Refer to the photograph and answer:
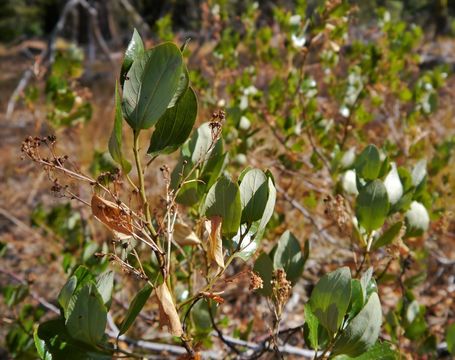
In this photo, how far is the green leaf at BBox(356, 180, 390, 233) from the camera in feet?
2.57

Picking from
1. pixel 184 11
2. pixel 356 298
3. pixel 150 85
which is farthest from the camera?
pixel 184 11

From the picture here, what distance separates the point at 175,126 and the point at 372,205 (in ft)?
1.17

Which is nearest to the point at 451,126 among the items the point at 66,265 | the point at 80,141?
the point at 80,141

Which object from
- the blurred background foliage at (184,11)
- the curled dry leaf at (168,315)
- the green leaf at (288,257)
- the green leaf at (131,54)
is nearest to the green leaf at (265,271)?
the green leaf at (288,257)

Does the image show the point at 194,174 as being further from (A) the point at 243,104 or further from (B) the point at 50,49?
(B) the point at 50,49

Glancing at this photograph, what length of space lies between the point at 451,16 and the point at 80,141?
1018 centimetres

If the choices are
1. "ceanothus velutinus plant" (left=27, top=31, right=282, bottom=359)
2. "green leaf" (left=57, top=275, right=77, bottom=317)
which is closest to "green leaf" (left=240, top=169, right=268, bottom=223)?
"ceanothus velutinus plant" (left=27, top=31, right=282, bottom=359)

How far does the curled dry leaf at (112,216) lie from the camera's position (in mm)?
546

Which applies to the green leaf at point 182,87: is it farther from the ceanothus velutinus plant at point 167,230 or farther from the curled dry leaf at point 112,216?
the curled dry leaf at point 112,216

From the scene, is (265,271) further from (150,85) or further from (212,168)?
(150,85)

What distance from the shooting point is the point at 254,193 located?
0.61m

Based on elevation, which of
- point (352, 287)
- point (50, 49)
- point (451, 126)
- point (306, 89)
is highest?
point (352, 287)

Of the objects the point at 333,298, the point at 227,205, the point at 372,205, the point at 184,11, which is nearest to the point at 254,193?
the point at 227,205

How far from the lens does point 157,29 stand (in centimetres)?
253
